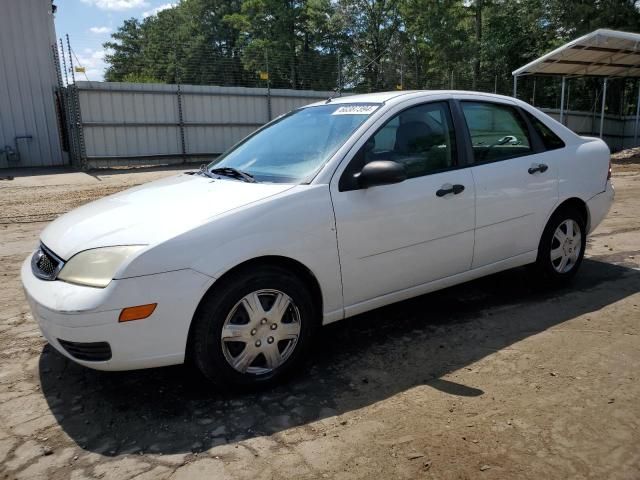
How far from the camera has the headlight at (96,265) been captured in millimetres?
2572

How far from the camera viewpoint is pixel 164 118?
1662 centimetres

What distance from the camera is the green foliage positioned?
23.4m

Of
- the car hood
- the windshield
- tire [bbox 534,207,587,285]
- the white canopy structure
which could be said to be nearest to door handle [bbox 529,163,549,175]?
tire [bbox 534,207,587,285]

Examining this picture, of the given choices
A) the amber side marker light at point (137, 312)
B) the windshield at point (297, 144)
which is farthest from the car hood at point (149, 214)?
the amber side marker light at point (137, 312)

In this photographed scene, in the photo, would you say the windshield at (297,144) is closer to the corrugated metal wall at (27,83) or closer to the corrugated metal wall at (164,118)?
the corrugated metal wall at (164,118)

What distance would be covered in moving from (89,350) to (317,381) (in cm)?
124

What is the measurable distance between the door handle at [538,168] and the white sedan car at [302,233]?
1 centimetres

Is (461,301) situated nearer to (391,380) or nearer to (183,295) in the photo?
(391,380)

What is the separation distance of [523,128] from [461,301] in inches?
59.0

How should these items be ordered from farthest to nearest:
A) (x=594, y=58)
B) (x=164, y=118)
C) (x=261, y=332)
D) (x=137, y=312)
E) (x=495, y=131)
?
(x=594, y=58)
(x=164, y=118)
(x=495, y=131)
(x=261, y=332)
(x=137, y=312)

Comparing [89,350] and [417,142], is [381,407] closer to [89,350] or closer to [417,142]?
[89,350]

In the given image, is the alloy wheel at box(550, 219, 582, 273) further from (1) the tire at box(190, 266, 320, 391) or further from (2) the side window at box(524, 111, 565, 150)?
(1) the tire at box(190, 266, 320, 391)

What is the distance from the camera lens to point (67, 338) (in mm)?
2605

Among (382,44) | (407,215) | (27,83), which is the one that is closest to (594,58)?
(407,215)
